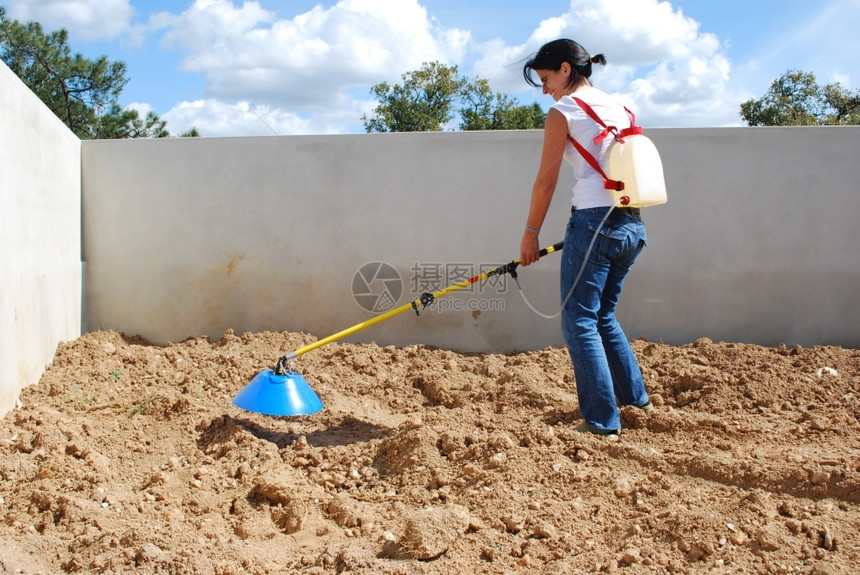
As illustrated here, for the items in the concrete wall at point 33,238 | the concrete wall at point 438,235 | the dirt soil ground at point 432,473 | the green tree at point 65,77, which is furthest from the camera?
the green tree at point 65,77

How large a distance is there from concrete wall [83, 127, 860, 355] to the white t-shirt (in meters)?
1.75

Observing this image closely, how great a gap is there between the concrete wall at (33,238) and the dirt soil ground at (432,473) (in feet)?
0.67

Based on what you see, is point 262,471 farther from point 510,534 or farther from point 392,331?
point 392,331

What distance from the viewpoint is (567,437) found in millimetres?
3066

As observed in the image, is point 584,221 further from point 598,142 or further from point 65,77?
point 65,77

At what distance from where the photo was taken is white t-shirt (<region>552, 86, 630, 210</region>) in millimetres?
3033

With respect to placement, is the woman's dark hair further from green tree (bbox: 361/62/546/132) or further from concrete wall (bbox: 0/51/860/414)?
green tree (bbox: 361/62/546/132)

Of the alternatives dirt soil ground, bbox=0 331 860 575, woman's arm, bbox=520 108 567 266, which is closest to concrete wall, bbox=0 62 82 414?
dirt soil ground, bbox=0 331 860 575

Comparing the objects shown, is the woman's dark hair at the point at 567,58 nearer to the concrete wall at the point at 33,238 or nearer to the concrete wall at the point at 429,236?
the concrete wall at the point at 429,236

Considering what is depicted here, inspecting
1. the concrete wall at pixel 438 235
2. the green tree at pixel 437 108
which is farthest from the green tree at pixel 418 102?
the concrete wall at pixel 438 235

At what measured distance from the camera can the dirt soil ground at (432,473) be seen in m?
2.30

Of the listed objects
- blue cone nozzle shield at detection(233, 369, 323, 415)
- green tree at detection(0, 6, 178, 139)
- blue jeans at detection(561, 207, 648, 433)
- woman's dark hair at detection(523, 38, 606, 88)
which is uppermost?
green tree at detection(0, 6, 178, 139)

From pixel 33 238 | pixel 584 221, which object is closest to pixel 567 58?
pixel 584 221

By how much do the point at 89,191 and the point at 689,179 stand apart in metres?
4.05
